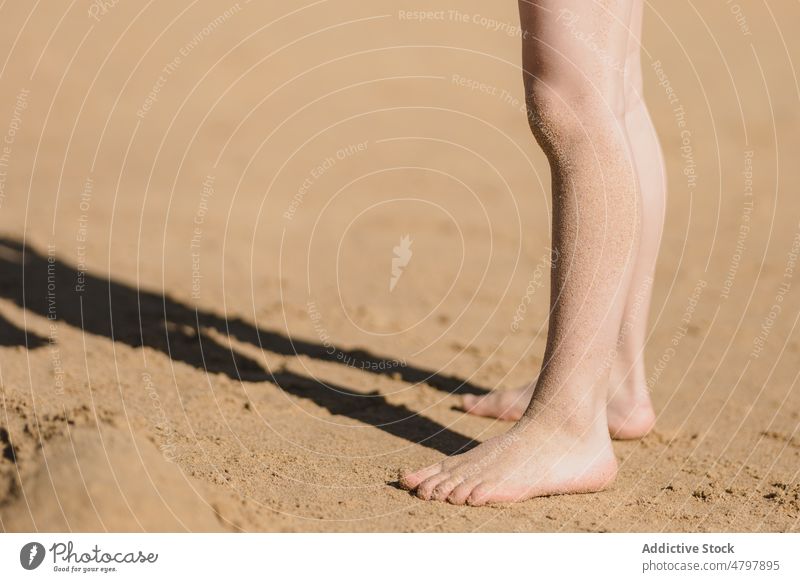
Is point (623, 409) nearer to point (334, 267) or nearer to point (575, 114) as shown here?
point (575, 114)

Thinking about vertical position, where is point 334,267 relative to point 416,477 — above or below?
above

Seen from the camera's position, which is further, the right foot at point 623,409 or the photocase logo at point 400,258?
the photocase logo at point 400,258

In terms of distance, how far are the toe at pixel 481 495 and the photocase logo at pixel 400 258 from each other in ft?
5.54

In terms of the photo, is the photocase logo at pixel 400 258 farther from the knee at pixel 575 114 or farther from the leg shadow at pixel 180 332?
the knee at pixel 575 114

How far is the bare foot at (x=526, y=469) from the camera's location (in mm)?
2055

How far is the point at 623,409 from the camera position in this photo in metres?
2.49

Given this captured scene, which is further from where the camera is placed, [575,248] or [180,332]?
[180,332]

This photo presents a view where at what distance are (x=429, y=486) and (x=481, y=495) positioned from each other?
0.35 feet
